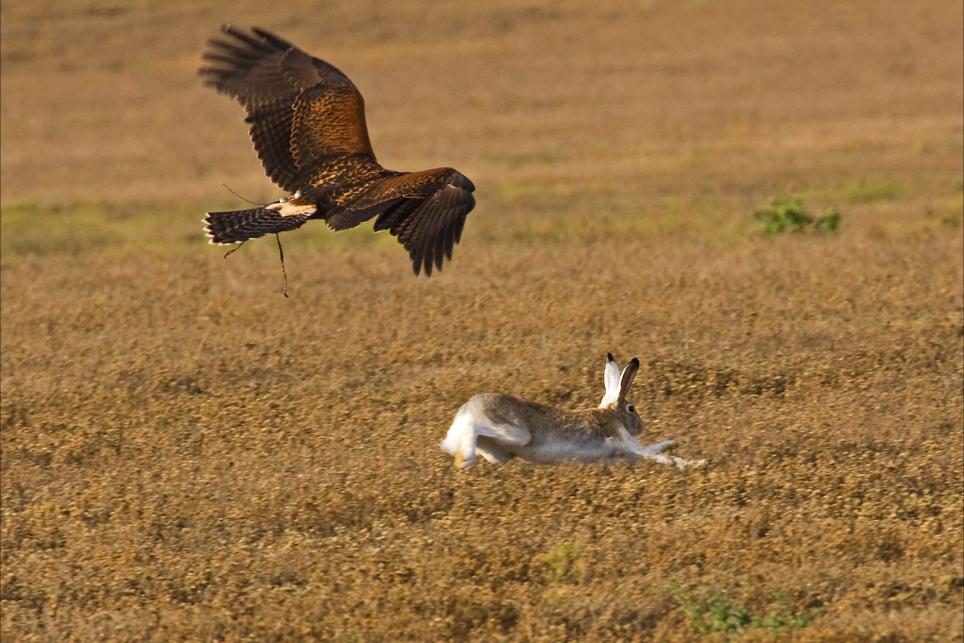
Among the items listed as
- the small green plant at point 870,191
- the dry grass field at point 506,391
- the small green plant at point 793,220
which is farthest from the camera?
the small green plant at point 870,191

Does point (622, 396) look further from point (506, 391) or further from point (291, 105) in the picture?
point (291, 105)

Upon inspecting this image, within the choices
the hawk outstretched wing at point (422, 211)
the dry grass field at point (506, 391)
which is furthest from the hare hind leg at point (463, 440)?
the hawk outstretched wing at point (422, 211)

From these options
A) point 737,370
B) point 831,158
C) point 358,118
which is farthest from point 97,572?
point 831,158

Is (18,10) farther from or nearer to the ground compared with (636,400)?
farther from the ground

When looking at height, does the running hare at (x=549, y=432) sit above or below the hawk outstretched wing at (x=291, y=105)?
below

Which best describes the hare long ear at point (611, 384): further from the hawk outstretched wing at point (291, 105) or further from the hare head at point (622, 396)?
the hawk outstretched wing at point (291, 105)

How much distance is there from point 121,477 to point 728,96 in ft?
64.2

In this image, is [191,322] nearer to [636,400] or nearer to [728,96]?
[636,400]

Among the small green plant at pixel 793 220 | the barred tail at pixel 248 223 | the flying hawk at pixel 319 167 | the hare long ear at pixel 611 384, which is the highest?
the flying hawk at pixel 319 167

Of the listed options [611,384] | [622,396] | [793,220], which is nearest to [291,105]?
[611,384]

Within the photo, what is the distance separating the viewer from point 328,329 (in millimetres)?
12148

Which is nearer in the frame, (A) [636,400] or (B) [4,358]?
(A) [636,400]

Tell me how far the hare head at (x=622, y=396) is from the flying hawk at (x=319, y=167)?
Answer: 1086 millimetres

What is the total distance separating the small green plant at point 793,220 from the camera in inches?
626
